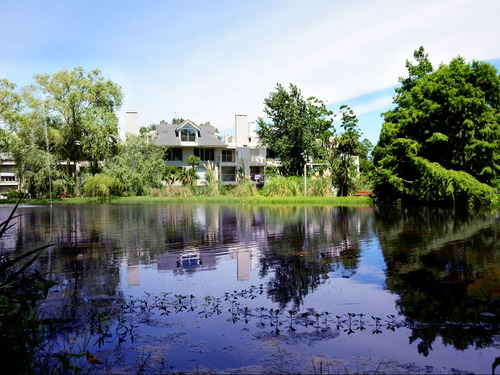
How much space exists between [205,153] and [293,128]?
15.2 m

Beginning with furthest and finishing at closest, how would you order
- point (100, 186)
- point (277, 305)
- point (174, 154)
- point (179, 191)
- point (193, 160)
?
point (174, 154)
point (193, 160)
point (179, 191)
point (100, 186)
point (277, 305)

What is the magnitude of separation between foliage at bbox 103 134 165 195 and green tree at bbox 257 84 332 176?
11988 mm

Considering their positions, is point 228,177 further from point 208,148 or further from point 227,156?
point 208,148

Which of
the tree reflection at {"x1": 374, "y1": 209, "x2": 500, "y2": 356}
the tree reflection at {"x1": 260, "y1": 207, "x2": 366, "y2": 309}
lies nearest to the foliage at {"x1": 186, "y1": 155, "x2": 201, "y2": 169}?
the tree reflection at {"x1": 260, "y1": 207, "x2": 366, "y2": 309}

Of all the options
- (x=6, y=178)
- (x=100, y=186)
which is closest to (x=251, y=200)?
(x=100, y=186)

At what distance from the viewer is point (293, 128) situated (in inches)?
1855

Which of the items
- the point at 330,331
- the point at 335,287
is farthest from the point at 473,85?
the point at 330,331

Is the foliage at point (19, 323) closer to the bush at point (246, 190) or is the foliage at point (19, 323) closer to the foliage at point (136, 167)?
the bush at point (246, 190)

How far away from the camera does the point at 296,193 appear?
123 ft

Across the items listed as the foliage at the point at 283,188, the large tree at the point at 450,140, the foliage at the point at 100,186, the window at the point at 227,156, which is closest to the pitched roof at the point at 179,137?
the window at the point at 227,156

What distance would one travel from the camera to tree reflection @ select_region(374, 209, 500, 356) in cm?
530

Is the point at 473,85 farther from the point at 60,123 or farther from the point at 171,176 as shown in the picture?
the point at 60,123

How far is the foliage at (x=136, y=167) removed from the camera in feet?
142

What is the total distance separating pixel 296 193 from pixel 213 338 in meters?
32.5
